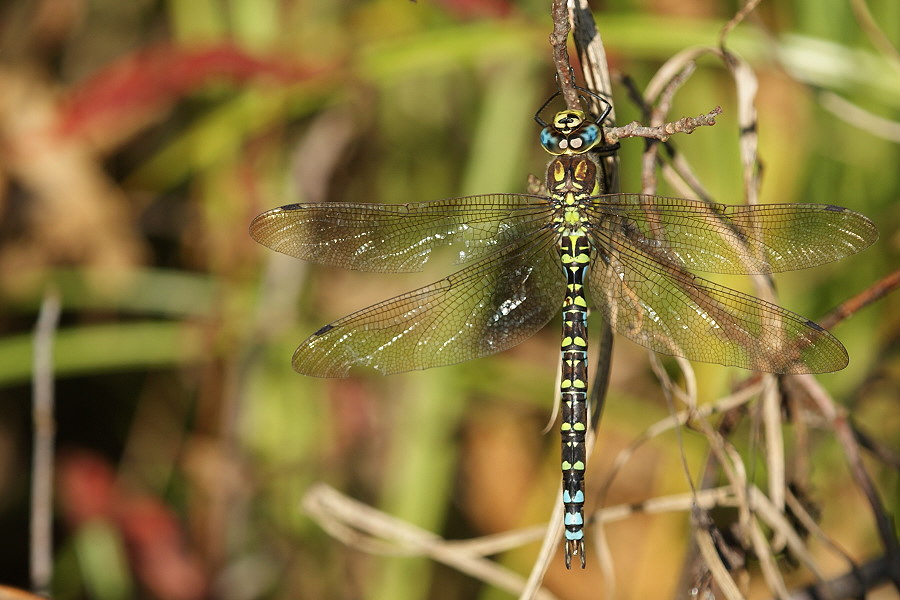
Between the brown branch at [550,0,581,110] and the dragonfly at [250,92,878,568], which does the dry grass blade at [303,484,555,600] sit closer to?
the dragonfly at [250,92,878,568]

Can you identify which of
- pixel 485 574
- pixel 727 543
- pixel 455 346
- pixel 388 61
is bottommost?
pixel 485 574

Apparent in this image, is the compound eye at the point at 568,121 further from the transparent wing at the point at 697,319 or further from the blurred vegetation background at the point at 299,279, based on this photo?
the blurred vegetation background at the point at 299,279

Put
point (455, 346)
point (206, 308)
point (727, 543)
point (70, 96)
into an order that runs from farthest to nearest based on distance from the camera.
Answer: point (206, 308) → point (70, 96) → point (455, 346) → point (727, 543)

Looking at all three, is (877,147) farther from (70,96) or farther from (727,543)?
→ (70,96)

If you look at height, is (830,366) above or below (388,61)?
below

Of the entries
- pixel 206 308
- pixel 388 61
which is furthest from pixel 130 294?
pixel 388 61

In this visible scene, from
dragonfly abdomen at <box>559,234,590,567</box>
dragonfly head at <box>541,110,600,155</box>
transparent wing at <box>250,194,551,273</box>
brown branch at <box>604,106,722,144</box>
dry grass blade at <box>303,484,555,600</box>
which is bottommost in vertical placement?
dry grass blade at <box>303,484,555,600</box>

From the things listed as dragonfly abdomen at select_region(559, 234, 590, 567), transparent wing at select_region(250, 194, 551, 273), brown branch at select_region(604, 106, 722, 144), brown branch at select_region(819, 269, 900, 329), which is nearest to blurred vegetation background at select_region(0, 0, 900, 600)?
transparent wing at select_region(250, 194, 551, 273)
